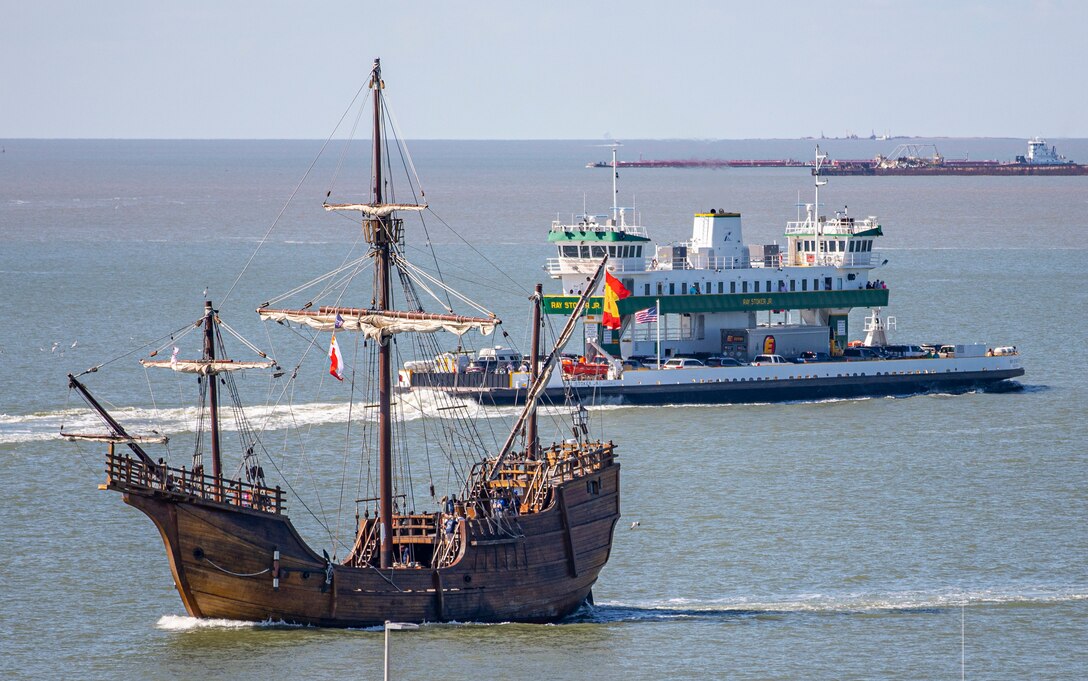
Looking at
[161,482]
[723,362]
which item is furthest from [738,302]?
[161,482]

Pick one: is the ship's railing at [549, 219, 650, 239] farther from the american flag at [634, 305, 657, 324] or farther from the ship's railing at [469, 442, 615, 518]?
the ship's railing at [469, 442, 615, 518]

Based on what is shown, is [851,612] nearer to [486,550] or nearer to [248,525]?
[486,550]

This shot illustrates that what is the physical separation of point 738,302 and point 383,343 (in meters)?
41.5

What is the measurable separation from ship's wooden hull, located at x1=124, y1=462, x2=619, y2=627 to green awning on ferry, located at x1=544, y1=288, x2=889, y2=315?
35.6 m

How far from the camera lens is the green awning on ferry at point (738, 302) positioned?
8219 cm

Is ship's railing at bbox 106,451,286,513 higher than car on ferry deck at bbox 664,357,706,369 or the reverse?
the reverse

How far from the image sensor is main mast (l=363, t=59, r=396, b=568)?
44.5 meters

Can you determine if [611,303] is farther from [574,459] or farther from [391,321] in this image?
[391,321]

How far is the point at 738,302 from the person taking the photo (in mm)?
86000

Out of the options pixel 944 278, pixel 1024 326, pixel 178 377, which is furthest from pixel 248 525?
pixel 944 278

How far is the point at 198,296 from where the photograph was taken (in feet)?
392

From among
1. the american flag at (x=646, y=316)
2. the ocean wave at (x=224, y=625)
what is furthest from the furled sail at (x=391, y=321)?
the american flag at (x=646, y=316)

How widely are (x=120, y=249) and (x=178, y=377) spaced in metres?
81.0

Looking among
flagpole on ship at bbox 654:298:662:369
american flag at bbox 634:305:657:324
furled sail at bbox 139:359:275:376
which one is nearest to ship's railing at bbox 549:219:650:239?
flagpole on ship at bbox 654:298:662:369
